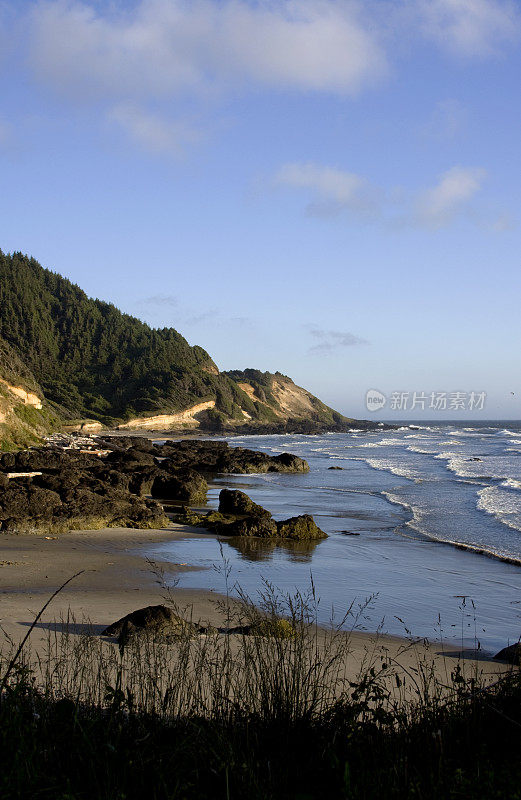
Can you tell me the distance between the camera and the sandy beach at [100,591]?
675 centimetres

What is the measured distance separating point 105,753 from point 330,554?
10988 millimetres

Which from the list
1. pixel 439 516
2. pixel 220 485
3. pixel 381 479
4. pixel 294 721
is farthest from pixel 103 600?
pixel 381 479

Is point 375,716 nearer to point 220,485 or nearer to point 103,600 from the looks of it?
point 103,600

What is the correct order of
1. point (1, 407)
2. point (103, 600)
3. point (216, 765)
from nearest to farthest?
point (216, 765) → point (103, 600) → point (1, 407)

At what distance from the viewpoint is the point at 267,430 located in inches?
4368

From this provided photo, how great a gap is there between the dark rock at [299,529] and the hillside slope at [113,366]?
75.9 m

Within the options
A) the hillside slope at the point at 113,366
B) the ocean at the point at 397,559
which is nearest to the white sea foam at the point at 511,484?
the ocean at the point at 397,559

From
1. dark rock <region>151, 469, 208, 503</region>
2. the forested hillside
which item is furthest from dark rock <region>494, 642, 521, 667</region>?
the forested hillside

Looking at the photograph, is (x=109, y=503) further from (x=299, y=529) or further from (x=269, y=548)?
(x=299, y=529)

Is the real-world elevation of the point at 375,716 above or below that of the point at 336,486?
above

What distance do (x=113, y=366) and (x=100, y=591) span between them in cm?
11640

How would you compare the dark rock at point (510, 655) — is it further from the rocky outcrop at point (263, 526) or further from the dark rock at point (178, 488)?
the dark rock at point (178, 488)

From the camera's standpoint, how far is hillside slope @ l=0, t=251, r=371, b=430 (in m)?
107

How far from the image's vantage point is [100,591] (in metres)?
9.39
